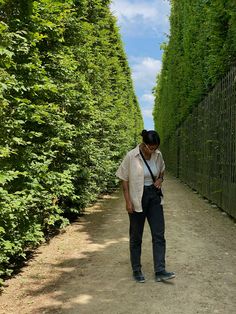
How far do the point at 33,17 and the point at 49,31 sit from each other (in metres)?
1.66

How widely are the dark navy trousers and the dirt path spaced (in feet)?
1.15

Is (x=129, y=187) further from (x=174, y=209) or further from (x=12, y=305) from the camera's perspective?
(x=174, y=209)

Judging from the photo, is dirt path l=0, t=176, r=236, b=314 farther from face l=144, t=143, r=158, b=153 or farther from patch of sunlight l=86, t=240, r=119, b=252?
face l=144, t=143, r=158, b=153

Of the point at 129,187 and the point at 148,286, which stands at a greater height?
the point at 129,187

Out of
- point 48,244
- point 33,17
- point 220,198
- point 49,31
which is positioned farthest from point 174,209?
point 33,17

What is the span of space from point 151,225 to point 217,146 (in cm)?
788

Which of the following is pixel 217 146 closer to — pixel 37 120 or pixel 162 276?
pixel 37 120

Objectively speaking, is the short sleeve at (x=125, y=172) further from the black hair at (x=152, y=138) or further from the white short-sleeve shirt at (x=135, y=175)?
the black hair at (x=152, y=138)

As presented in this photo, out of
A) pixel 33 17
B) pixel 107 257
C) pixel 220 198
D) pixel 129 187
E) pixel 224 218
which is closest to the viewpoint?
pixel 129 187

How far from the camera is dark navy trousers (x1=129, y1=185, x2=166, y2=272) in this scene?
237 inches

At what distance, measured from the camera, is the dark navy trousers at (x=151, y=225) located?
19.7 ft

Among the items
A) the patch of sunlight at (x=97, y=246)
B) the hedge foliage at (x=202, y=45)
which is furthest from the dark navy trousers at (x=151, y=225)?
the hedge foliage at (x=202, y=45)

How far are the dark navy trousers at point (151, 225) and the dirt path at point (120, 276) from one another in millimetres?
350

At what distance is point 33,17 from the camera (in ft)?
22.4
